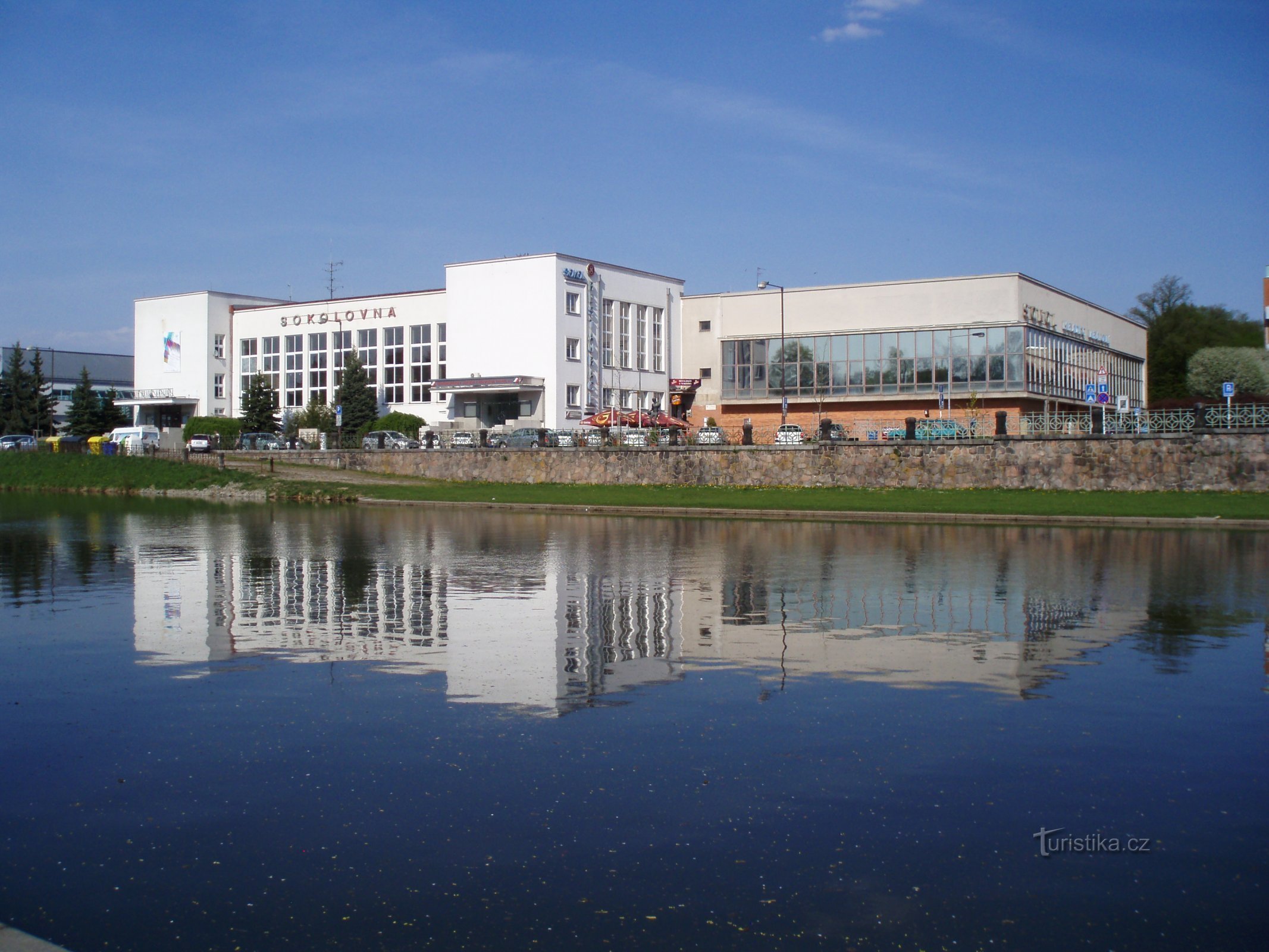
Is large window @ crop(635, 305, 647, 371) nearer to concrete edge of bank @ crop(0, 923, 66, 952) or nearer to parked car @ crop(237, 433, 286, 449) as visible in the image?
parked car @ crop(237, 433, 286, 449)

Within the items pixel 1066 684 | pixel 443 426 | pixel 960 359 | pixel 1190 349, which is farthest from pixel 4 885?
pixel 1190 349

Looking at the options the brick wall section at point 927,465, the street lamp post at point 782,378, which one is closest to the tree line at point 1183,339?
the street lamp post at point 782,378

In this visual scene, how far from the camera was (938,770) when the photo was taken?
24.5 feet

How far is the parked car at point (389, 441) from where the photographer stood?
66938mm

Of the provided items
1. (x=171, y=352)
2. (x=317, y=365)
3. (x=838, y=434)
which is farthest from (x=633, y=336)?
(x=171, y=352)

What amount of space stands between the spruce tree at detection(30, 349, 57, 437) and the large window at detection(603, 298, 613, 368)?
4752 centimetres

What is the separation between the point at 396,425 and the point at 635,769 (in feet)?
242

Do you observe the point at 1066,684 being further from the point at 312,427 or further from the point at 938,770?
the point at 312,427

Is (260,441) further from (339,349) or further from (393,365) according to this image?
(339,349)

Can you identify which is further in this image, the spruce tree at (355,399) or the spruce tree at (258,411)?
the spruce tree at (258,411)

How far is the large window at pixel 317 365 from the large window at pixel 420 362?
8300 millimetres

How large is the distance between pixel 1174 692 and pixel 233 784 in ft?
24.2

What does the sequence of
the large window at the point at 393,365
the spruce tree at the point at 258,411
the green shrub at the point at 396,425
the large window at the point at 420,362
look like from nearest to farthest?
the green shrub at the point at 396,425 < the spruce tree at the point at 258,411 < the large window at the point at 420,362 < the large window at the point at 393,365

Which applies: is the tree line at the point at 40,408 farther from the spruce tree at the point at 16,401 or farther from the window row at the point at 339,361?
the window row at the point at 339,361
